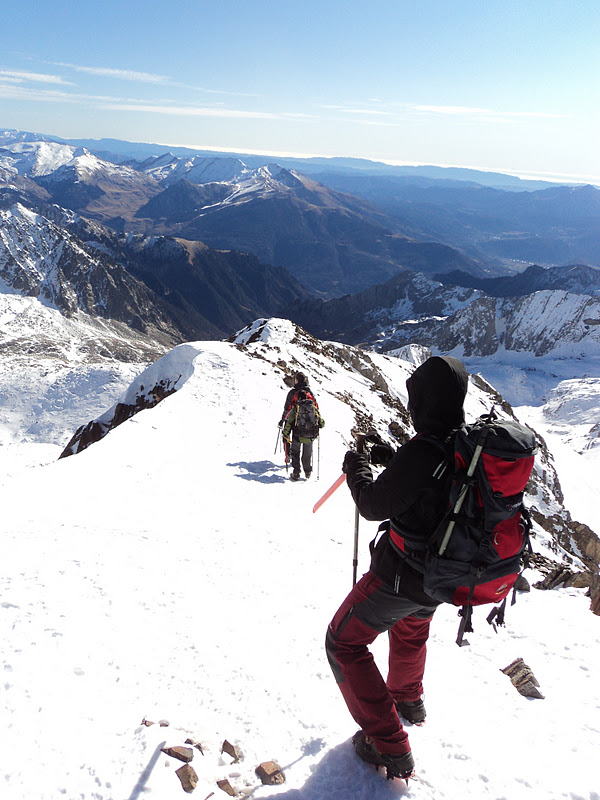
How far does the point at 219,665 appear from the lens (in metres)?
5.12

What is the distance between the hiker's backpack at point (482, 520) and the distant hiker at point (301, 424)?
9.75 meters

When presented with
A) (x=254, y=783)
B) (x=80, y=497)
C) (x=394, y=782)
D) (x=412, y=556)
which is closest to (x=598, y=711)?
(x=394, y=782)

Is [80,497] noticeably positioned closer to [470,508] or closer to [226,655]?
[226,655]

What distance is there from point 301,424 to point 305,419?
184mm

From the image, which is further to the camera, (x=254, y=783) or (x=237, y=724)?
(x=237, y=724)

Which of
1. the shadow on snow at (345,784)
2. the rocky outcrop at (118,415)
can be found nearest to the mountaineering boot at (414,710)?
the shadow on snow at (345,784)

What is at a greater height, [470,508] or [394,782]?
[470,508]

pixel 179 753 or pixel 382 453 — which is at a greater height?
pixel 382 453

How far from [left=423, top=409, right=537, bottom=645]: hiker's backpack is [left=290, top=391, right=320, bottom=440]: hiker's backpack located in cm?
974

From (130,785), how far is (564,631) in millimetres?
6317

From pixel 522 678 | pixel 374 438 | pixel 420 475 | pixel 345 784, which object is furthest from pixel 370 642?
pixel 522 678

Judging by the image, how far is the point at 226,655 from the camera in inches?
209

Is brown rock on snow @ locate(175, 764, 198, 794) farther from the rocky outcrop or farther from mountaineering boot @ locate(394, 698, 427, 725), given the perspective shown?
the rocky outcrop

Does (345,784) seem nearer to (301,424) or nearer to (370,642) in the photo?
(370,642)
